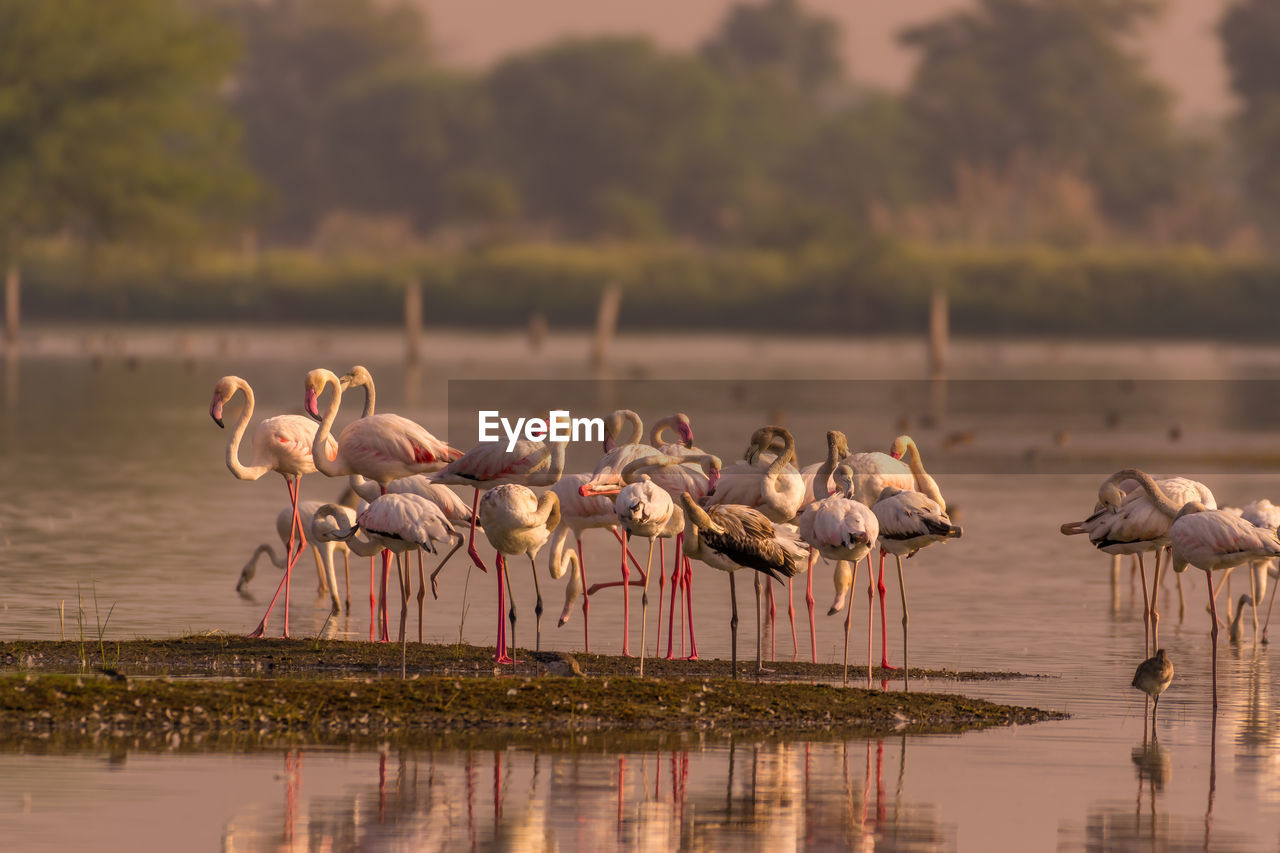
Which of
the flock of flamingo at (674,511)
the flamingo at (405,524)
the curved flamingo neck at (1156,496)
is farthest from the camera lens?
the curved flamingo neck at (1156,496)

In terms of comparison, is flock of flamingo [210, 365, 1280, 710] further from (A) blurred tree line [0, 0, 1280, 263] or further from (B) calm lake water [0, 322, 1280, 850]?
(A) blurred tree line [0, 0, 1280, 263]

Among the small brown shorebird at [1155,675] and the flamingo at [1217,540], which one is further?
the flamingo at [1217,540]

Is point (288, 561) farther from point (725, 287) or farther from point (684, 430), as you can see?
point (725, 287)

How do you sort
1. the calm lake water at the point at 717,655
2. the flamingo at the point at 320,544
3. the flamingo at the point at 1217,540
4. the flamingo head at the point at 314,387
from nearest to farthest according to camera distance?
1. the calm lake water at the point at 717,655
2. the flamingo at the point at 1217,540
3. the flamingo at the point at 320,544
4. the flamingo head at the point at 314,387

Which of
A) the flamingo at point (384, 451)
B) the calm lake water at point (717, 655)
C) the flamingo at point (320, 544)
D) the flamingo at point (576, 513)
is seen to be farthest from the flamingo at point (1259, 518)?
the flamingo at point (320, 544)

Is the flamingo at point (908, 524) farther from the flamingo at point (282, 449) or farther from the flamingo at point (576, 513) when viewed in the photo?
the flamingo at point (282, 449)

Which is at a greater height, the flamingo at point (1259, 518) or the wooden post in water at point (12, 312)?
the wooden post in water at point (12, 312)

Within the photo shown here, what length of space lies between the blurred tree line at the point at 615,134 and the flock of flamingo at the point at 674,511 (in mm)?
58430

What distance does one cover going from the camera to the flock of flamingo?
13477 mm

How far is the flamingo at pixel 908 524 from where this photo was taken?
13758 millimetres

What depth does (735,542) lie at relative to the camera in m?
13.5

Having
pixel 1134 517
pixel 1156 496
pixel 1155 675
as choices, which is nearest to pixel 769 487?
pixel 1134 517

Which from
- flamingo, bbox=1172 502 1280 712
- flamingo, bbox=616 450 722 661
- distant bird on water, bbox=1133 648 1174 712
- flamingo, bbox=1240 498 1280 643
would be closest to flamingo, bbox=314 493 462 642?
flamingo, bbox=616 450 722 661

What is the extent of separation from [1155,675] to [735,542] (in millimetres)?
2452
